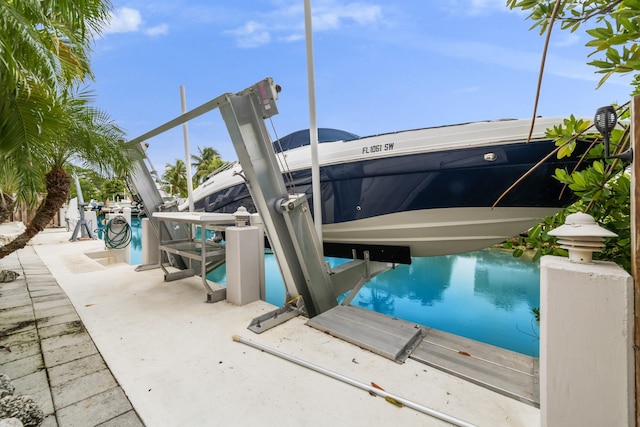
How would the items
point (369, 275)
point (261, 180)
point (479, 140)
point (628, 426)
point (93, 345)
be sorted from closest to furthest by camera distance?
point (628, 426), point (93, 345), point (261, 180), point (479, 140), point (369, 275)

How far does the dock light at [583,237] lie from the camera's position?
0.93 m

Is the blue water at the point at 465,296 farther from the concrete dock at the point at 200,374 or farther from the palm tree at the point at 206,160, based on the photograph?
the palm tree at the point at 206,160

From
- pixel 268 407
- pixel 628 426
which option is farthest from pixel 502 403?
pixel 268 407

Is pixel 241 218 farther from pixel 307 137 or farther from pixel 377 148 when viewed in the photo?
pixel 307 137

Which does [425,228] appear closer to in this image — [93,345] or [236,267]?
[236,267]

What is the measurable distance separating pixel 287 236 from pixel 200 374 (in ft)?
4.13

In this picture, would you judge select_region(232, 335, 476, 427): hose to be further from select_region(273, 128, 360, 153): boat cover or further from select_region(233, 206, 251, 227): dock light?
select_region(273, 128, 360, 153): boat cover

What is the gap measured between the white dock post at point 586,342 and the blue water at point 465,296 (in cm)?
286

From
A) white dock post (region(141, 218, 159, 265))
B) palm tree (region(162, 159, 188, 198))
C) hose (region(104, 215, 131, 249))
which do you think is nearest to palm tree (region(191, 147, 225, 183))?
palm tree (region(162, 159, 188, 198))

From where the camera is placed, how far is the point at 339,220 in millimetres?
3379

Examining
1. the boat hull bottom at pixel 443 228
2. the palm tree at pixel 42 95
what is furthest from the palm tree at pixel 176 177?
the boat hull bottom at pixel 443 228

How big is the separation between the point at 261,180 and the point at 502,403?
2.16m

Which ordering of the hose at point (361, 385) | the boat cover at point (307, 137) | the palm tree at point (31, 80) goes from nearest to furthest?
the hose at point (361, 385) → the palm tree at point (31, 80) → the boat cover at point (307, 137)

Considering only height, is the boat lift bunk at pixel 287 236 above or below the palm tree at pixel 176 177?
below
